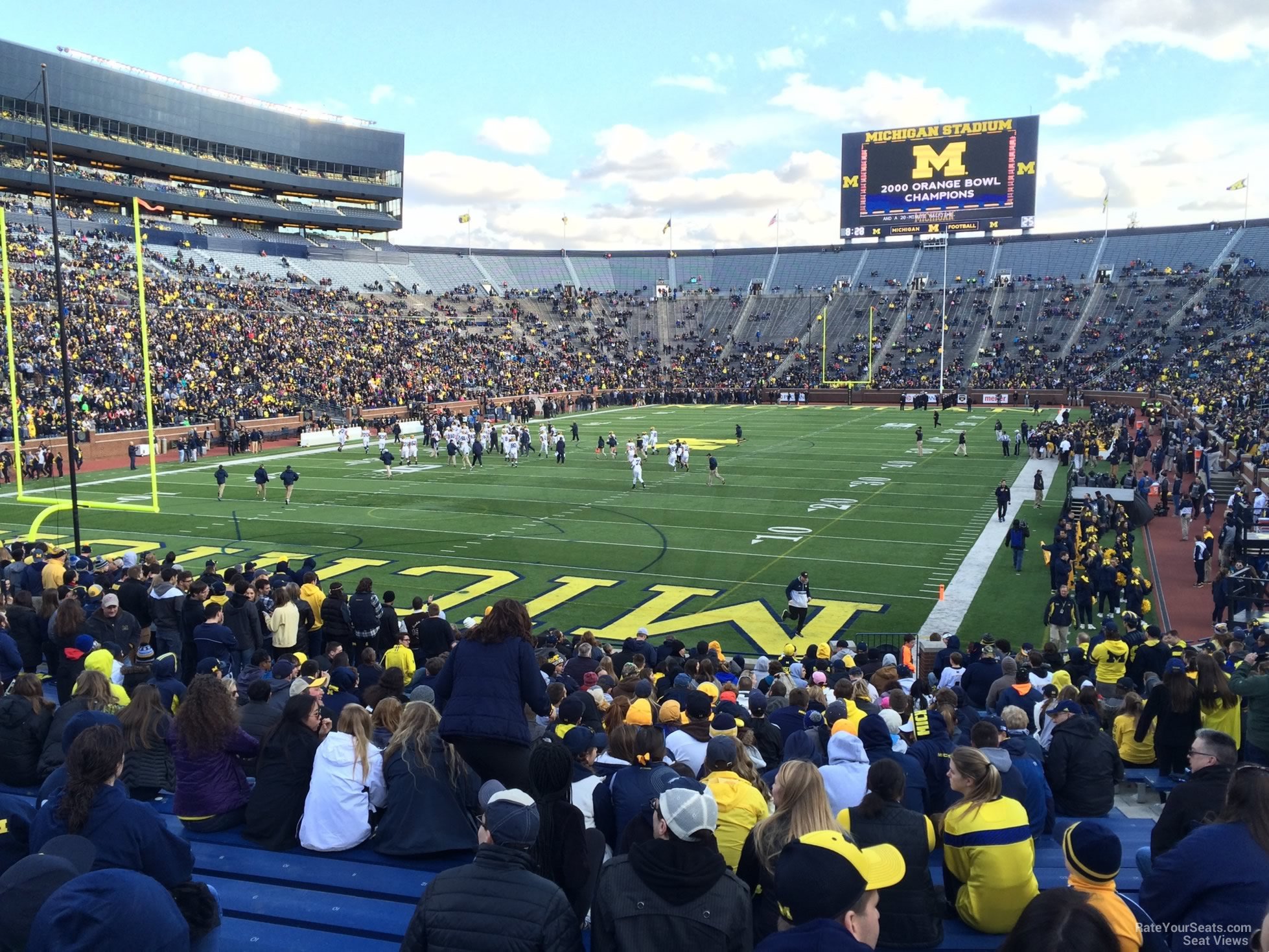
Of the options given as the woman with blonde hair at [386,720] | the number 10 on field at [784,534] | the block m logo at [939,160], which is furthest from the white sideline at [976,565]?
the block m logo at [939,160]

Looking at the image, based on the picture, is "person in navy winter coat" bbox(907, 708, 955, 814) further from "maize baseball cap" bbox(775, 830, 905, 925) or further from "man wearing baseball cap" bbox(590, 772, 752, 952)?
"maize baseball cap" bbox(775, 830, 905, 925)

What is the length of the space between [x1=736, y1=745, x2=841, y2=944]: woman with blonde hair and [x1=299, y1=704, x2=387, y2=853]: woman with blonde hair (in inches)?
93.7

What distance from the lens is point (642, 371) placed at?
7506 centimetres

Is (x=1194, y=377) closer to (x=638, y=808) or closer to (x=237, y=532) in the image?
(x=237, y=532)

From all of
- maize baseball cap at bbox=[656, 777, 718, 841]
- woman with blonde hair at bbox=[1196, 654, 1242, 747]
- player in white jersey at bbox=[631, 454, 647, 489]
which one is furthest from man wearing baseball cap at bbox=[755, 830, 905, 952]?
player in white jersey at bbox=[631, 454, 647, 489]

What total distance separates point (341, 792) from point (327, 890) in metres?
0.55

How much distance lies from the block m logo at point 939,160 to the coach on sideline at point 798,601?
6008 cm

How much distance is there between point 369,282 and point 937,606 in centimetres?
6662

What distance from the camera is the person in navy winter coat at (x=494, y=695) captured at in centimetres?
522

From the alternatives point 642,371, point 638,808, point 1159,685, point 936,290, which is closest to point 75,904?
point 638,808

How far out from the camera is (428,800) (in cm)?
536

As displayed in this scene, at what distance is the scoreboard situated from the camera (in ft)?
220

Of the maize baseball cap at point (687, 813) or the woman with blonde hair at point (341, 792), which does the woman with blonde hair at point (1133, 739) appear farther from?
the woman with blonde hair at point (341, 792)

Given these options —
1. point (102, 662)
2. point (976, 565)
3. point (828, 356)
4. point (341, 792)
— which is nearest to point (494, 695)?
point (341, 792)
